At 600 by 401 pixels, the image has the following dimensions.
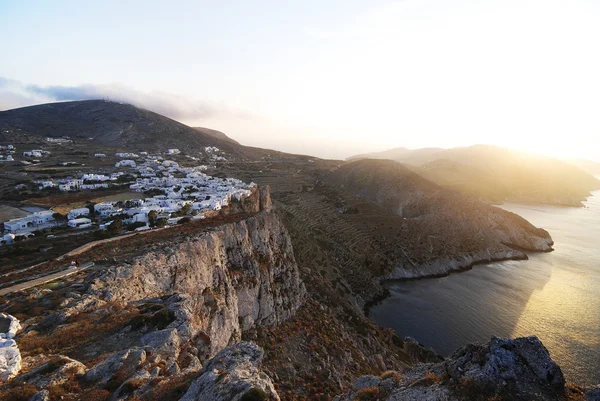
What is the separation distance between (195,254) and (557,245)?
291 feet

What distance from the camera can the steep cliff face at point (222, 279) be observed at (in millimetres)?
18375

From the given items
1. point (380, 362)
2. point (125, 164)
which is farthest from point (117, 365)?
point (125, 164)

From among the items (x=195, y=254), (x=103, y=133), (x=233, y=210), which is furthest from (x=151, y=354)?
(x=103, y=133)

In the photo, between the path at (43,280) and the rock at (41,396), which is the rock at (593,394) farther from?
the path at (43,280)

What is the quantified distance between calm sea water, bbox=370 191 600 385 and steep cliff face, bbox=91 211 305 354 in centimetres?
1896

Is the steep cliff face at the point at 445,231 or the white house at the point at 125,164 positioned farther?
the white house at the point at 125,164

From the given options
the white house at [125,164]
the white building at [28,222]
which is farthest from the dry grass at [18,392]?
the white house at [125,164]

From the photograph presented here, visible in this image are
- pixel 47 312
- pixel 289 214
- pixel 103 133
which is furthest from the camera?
pixel 103 133

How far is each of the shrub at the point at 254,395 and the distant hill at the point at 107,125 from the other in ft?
516

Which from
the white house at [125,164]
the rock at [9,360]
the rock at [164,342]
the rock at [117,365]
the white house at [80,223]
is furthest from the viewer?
the white house at [125,164]

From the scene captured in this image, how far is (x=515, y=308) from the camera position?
1757 inches

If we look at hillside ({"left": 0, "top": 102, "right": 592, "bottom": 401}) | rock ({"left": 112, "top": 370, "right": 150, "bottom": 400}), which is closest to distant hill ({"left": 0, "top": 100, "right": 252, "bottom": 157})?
hillside ({"left": 0, "top": 102, "right": 592, "bottom": 401})

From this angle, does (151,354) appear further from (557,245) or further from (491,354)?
(557,245)

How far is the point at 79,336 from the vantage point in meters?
13.7
